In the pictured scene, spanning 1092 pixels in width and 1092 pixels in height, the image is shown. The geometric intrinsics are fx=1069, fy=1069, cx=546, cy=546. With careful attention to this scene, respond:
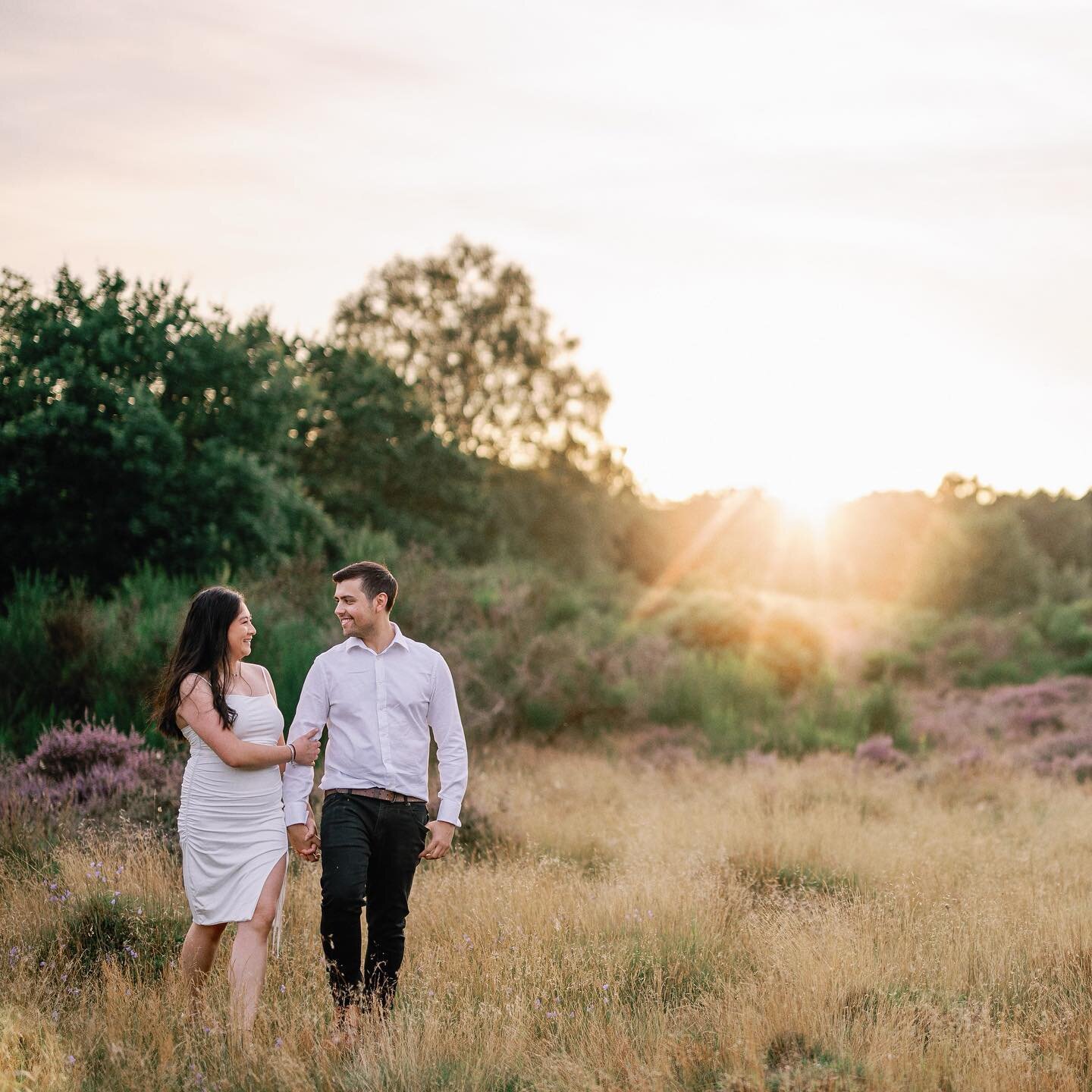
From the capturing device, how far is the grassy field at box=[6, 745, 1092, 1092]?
4086 millimetres

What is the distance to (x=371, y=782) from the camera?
4.36 m

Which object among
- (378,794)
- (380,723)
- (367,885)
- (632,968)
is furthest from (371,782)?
(632,968)

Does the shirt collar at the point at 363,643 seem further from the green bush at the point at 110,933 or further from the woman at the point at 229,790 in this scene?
the green bush at the point at 110,933

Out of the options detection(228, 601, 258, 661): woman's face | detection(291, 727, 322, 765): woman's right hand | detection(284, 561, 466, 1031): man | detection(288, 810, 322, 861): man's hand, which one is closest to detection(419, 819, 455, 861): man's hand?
detection(284, 561, 466, 1031): man

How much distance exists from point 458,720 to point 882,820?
6204 millimetres

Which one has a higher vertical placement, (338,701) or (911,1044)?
(338,701)

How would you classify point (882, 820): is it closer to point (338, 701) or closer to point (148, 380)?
point (338, 701)

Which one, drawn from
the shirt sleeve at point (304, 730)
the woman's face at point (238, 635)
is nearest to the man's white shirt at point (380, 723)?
the shirt sleeve at point (304, 730)

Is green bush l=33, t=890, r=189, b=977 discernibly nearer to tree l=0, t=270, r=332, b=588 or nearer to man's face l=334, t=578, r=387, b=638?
man's face l=334, t=578, r=387, b=638

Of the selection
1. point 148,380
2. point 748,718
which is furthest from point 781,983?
point 148,380

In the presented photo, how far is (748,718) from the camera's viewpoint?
1591cm

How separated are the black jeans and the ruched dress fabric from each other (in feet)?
0.87

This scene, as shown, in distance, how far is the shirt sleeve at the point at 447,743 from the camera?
4461 millimetres

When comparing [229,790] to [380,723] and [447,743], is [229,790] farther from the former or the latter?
[447,743]
